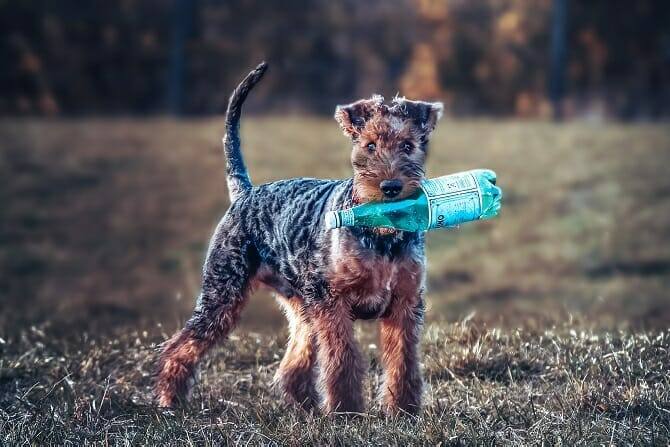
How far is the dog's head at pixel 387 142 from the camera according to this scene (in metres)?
4.32

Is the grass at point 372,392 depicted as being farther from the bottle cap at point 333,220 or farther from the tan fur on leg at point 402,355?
the bottle cap at point 333,220

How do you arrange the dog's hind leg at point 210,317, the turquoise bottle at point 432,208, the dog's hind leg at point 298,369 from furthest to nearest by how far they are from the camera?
the dog's hind leg at point 298,369 < the dog's hind leg at point 210,317 < the turquoise bottle at point 432,208

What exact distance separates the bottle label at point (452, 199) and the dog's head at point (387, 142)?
0.14m

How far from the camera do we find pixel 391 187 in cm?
428

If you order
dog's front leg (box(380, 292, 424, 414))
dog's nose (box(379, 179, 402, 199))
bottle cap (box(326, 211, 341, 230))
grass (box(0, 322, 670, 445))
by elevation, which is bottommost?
grass (box(0, 322, 670, 445))

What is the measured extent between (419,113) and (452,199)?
0.44m

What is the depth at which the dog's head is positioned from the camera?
4.32 meters

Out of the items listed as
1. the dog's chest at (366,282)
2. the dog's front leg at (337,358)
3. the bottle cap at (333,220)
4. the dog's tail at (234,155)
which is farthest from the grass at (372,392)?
the dog's tail at (234,155)

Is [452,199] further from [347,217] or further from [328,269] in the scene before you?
[328,269]

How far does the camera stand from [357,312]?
480cm

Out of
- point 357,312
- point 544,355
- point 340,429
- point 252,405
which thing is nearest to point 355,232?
point 357,312

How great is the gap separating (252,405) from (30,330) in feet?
8.62

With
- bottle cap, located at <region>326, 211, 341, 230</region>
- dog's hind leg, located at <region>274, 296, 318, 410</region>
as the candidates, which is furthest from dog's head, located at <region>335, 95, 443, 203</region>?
dog's hind leg, located at <region>274, 296, 318, 410</region>

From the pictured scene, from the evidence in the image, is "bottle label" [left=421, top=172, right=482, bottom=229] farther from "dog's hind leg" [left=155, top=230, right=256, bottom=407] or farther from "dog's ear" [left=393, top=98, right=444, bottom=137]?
"dog's hind leg" [left=155, top=230, right=256, bottom=407]
